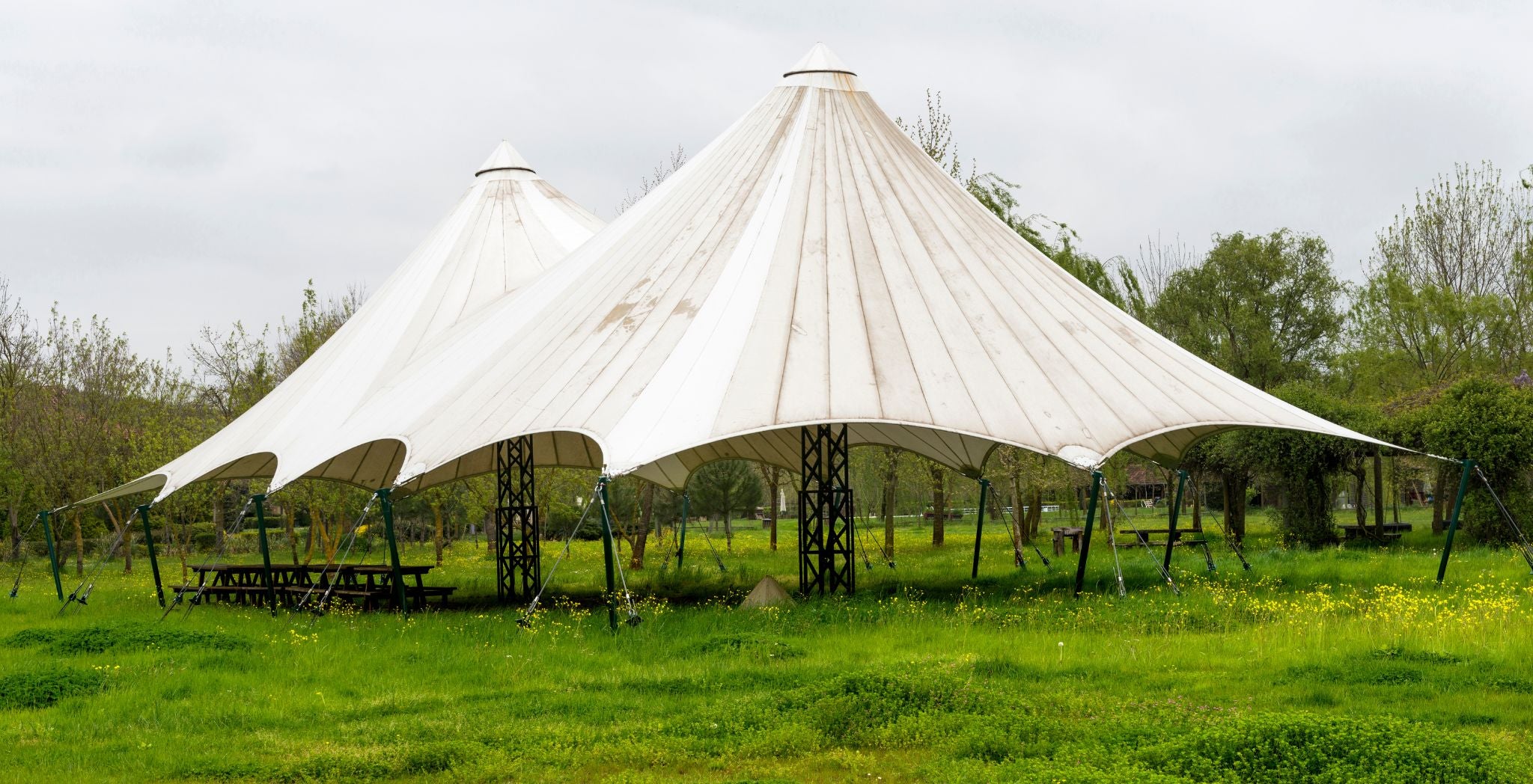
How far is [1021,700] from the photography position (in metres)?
7.29

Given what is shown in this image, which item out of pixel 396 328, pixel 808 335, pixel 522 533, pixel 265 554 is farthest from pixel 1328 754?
pixel 396 328

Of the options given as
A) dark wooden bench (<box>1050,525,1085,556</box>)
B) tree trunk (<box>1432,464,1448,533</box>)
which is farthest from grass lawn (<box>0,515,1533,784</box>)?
tree trunk (<box>1432,464,1448,533</box>)

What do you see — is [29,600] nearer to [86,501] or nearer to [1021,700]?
[86,501]

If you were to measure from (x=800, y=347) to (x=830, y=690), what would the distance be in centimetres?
531

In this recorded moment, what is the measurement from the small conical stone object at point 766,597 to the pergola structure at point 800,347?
0.63 metres

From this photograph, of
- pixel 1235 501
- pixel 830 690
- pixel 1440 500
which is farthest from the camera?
pixel 1440 500

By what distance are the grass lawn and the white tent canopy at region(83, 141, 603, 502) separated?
87.1 inches

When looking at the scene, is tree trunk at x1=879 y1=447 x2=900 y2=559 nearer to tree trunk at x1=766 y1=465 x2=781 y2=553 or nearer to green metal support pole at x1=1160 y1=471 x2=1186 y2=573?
tree trunk at x1=766 y1=465 x2=781 y2=553

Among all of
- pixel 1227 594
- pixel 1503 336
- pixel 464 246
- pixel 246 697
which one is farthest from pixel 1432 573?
pixel 1503 336

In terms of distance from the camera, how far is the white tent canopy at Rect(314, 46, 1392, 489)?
1170 centimetres

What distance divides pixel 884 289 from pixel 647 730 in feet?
23.2

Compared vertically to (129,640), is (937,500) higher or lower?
higher

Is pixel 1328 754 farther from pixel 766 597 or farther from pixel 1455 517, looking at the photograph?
pixel 766 597

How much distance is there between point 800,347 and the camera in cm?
1228
